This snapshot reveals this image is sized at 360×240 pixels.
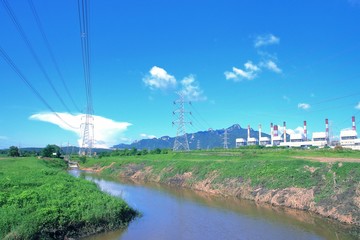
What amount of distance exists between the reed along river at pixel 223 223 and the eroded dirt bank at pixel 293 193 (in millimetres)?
1060

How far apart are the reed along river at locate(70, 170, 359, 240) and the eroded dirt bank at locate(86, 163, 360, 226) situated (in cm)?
106

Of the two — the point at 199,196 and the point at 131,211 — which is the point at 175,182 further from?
the point at 131,211

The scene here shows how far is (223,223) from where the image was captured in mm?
22812

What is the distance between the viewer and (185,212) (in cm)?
2711

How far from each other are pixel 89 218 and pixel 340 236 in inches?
596

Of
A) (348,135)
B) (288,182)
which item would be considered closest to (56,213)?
(288,182)

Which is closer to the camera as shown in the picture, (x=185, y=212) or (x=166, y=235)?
(x=166, y=235)

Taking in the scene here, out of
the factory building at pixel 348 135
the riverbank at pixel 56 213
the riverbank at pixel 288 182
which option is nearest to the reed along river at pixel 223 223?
the riverbank at pixel 56 213

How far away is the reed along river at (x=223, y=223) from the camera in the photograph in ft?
64.1

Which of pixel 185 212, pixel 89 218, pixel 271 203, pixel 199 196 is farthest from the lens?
pixel 199 196

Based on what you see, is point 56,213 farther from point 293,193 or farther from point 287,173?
point 287,173

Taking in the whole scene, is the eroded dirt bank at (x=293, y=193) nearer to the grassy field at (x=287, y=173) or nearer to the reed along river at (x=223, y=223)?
the grassy field at (x=287, y=173)

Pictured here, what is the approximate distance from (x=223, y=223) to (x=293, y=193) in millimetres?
10256

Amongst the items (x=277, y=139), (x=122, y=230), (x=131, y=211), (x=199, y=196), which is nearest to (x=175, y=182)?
(x=199, y=196)
